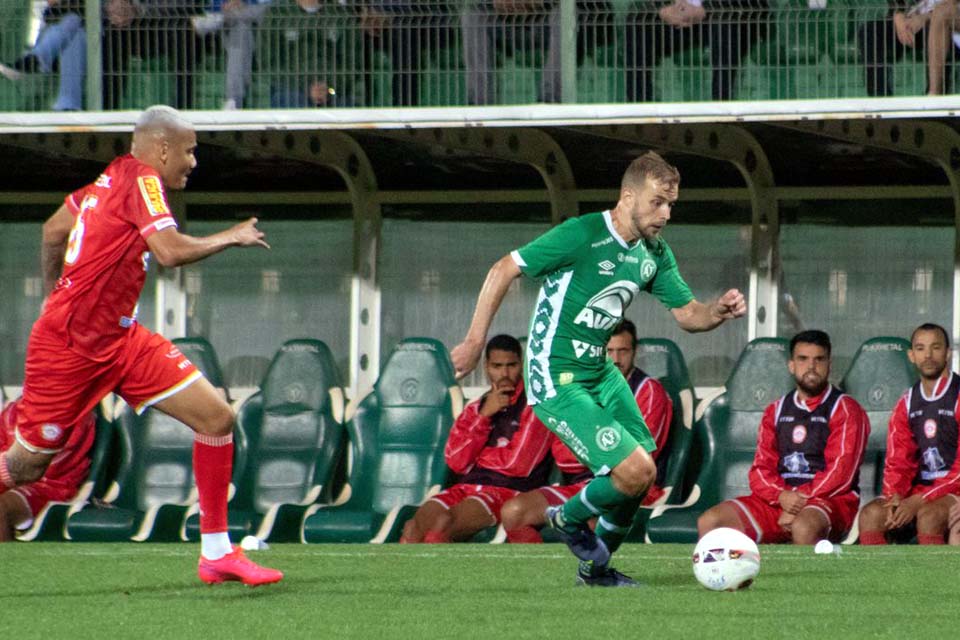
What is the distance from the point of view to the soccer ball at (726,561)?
735 cm

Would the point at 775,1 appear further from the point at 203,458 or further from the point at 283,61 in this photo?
the point at 203,458

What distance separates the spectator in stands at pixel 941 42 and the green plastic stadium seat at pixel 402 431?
3623 millimetres

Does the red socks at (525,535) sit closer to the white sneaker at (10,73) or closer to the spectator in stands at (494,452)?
the spectator in stands at (494,452)

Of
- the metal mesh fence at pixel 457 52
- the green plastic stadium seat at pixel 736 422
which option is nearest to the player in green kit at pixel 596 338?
the green plastic stadium seat at pixel 736 422

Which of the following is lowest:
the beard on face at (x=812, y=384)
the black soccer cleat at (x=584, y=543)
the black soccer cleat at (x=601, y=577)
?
the black soccer cleat at (x=601, y=577)

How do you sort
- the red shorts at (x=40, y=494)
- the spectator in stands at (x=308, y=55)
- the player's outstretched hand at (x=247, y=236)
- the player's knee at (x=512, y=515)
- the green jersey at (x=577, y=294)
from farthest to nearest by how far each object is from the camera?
the spectator in stands at (x=308, y=55)
the red shorts at (x=40, y=494)
the player's knee at (x=512, y=515)
the green jersey at (x=577, y=294)
the player's outstretched hand at (x=247, y=236)

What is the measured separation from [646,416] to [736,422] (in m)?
0.80

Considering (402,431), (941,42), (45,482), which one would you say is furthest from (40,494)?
(941,42)

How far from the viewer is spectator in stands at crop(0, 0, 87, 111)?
12961 mm

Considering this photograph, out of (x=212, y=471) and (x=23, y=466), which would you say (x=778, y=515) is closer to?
(x=212, y=471)

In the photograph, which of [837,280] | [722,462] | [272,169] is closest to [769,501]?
[722,462]

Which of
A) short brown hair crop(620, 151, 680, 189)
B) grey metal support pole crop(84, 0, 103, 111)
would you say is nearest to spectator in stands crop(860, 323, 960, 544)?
short brown hair crop(620, 151, 680, 189)

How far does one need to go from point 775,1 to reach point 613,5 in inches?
42.2

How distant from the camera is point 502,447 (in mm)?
11539
